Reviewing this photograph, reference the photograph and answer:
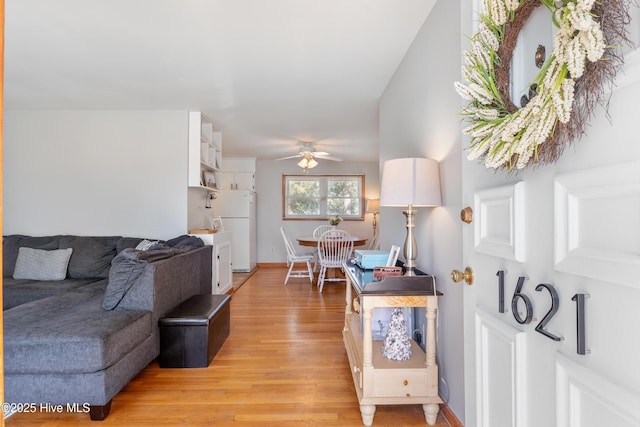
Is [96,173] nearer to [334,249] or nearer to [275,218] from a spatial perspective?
[334,249]

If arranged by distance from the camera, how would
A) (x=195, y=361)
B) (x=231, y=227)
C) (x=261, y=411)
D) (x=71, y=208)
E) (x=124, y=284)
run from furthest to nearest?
(x=231, y=227)
(x=71, y=208)
(x=195, y=361)
(x=124, y=284)
(x=261, y=411)

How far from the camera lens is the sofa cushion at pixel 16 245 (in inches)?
135

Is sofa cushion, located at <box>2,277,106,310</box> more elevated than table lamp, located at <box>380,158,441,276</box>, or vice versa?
table lamp, located at <box>380,158,441,276</box>

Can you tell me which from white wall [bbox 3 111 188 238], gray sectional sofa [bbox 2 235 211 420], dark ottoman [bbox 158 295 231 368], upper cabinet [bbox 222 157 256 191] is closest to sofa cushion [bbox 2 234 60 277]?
gray sectional sofa [bbox 2 235 211 420]

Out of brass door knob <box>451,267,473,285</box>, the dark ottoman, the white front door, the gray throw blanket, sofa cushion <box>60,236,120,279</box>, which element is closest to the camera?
the white front door

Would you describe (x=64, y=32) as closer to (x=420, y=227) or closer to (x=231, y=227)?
(x=420, y=227)

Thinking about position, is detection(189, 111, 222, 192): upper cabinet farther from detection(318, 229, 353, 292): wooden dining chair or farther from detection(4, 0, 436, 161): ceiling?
detection(318, 229, 353, 292): wooden dining chair

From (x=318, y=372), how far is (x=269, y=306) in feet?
5.80

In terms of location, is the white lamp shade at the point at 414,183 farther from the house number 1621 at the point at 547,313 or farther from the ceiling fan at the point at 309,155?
the ceiling fan at the point at 309,155

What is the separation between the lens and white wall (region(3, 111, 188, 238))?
12.9ft

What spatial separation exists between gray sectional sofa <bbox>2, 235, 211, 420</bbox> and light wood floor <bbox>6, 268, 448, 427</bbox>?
5.4 inches

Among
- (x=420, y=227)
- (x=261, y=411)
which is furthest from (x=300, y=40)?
(x=261, y=411)

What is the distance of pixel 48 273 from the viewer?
326cm

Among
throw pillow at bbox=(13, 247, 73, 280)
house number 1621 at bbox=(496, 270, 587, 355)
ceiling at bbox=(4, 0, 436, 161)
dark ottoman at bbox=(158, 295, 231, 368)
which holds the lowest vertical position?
dark ottoman at bbox=(158, 295, 231, 368)
